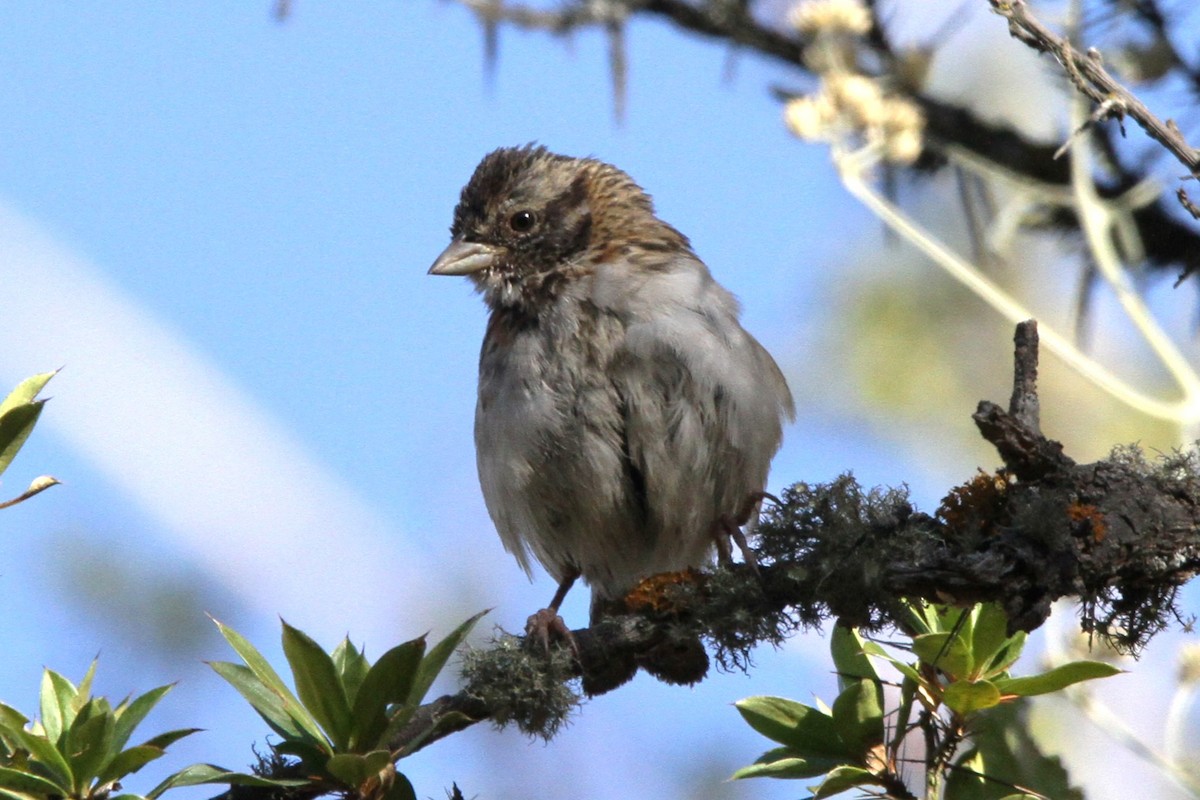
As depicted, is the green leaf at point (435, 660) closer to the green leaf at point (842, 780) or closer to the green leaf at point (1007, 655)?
the green leaf at point (842, 780)

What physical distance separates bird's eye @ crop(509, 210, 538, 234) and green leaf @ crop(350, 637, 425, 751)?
3.03 meters

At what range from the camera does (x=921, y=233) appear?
16.2 ft

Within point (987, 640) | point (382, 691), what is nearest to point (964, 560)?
point (987, 640)

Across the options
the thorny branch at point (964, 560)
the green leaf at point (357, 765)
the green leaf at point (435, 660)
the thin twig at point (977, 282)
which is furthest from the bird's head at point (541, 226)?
the green leaf at point (357, 765)

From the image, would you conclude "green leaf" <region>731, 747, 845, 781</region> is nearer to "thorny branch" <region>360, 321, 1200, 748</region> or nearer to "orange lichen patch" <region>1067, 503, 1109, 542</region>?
"thorny branch" <region>360, 321, 1200, 748</region>

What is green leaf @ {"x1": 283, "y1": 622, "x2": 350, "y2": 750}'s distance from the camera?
2562 millimetres

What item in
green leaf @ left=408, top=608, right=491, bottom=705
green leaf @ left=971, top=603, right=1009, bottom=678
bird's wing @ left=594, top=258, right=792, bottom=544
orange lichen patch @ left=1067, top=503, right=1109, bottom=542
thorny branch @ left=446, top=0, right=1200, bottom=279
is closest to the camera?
green leaf @ left=408, top=608, right=491, bottom=705

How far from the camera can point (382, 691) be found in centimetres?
260

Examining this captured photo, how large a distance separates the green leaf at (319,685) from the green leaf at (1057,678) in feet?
3.60

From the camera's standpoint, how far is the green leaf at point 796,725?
2.64 metres

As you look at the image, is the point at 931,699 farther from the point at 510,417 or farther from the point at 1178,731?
the point at 510,417

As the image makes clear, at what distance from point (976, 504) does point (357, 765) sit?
127 cm

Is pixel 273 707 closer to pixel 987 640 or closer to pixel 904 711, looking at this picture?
pixel 904 711

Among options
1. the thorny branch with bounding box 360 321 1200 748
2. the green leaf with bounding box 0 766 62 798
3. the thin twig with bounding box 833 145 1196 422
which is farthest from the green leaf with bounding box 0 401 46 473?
the thin twig with bounding box 833 145 1196 422
